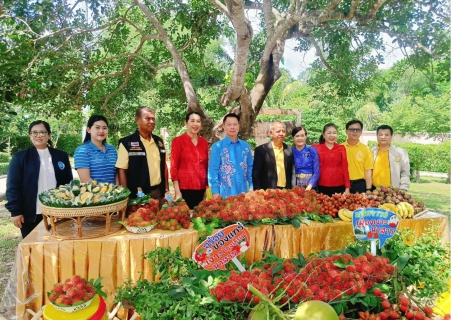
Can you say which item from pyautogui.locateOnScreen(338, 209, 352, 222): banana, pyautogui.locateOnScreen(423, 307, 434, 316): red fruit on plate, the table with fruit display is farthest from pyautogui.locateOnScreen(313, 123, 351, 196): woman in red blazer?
pyautogui.locateOnScreen(423, 307, 434, 316): red fruit on plate

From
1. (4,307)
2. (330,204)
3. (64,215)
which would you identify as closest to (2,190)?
(4,307)

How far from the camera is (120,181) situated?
329 cm

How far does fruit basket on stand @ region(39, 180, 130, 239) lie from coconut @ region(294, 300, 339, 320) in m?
1.65

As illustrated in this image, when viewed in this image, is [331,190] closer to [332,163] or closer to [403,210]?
[332,163]

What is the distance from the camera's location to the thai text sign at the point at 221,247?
229 centimetres

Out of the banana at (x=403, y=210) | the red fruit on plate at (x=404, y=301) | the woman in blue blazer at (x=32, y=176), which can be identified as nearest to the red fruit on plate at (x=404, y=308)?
Result: the red fruit on plate at (x=404, y=301)

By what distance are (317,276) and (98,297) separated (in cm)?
148

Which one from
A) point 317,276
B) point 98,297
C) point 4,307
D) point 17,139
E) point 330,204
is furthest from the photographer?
point 17,139

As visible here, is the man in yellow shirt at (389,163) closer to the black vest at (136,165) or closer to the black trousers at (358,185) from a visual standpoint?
the black trousers at (358,185)

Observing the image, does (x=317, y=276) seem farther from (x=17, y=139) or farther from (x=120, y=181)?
(x=17, y=139)

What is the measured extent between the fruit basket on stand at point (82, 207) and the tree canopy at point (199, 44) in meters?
1.30

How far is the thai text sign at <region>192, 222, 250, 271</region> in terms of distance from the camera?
2.29 meters

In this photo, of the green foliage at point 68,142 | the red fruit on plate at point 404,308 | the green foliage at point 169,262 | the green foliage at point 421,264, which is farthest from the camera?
the green foliage at point 68,142

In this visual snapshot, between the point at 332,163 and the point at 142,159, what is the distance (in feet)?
7.45
